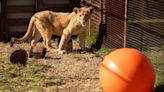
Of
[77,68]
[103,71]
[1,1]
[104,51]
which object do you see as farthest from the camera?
[1,1]

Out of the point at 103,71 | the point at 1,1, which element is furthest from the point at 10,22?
the point at 103,71

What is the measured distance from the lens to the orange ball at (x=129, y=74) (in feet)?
20.0

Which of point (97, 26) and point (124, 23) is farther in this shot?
point (97, 26)

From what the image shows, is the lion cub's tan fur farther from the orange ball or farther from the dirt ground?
the orange ball

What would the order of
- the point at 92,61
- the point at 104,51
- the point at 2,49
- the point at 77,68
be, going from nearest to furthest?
the point at 77,68 < the point at 92,61 < the point at 104,51 < the point at 2,49

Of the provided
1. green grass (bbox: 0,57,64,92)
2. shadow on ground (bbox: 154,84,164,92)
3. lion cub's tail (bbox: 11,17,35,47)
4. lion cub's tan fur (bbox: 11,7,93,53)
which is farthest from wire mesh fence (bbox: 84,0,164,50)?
lion cub's tail (bbox: 11,17,35,47)

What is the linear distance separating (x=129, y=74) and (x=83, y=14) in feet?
12.4

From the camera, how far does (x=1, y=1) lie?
11.8 meters

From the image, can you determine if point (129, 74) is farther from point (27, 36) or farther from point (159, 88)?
point (27, 36)

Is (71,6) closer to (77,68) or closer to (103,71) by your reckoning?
(77,68)

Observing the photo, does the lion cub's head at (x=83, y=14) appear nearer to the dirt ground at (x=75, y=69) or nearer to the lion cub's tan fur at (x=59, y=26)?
the lion cub's tan fur at (x=59, y=26)

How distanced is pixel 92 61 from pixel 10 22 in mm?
3616

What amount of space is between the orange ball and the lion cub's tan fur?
356 cm

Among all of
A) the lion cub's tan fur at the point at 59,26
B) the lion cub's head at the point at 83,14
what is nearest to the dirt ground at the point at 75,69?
the lion cub's tan fur at the point at 59,26
